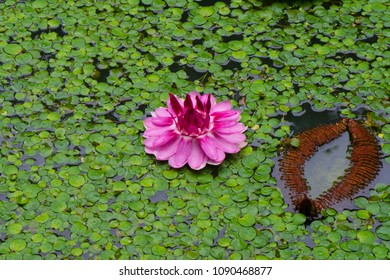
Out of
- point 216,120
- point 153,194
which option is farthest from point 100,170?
point 216,120

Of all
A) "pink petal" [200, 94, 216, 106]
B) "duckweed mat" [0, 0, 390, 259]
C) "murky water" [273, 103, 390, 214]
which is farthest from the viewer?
"pink petal" [200, 94, 216, 106]

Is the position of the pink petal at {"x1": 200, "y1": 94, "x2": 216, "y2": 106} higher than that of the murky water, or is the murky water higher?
the pink petal at {"x1": 200, "y1": 94, "x2": 216, "y2": 106}

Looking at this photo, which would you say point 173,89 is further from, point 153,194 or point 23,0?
point 23,0

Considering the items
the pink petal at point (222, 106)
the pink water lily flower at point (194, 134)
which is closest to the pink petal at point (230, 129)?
the pink water lily flower at point (194, 134)

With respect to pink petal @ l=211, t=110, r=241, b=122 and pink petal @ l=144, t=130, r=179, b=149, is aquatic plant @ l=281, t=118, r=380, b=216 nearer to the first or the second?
pink petal @ l=211, t=110, r=241, b=122

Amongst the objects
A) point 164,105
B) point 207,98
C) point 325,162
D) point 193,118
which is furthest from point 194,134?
point 325,162

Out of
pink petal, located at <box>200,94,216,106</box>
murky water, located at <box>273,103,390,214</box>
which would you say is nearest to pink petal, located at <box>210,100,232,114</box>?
pink petal, located at <box>200,94,216,106</box>

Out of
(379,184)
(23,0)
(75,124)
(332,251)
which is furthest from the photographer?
(23,0)
